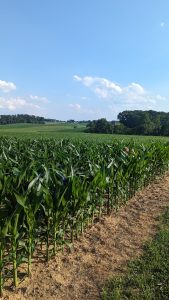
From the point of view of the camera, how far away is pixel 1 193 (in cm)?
467

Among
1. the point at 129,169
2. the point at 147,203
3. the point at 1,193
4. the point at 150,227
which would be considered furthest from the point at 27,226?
the point at 147,203

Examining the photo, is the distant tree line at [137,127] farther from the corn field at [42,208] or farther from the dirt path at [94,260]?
the corn field at [42,208]

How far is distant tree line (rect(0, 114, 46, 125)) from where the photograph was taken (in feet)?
421

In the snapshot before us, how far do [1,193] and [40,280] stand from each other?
1271 mm

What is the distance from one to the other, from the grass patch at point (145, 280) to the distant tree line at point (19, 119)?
125 m

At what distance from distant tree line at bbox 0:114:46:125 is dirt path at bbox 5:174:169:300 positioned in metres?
123

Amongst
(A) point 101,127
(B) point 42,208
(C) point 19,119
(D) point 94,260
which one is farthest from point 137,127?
(B) point 42,208

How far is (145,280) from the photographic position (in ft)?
15.3

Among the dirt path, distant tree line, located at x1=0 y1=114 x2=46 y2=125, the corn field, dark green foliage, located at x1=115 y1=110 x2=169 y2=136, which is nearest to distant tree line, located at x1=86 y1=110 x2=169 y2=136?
dark green foliage, located at x1=115 y1=110 x2=169 y2=136

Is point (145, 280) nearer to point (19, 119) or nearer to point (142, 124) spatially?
point (142, 124)

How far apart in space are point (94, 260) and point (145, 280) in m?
1.03

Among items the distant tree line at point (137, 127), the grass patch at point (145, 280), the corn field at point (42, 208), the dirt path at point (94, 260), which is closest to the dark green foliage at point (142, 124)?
the distant tree line at point (137, 127)

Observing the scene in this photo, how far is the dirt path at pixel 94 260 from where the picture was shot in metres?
4.43

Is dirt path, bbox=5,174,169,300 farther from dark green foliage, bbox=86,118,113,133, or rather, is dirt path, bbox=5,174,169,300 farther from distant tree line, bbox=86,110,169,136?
dark green foliage, bbox=86,118,113,133
